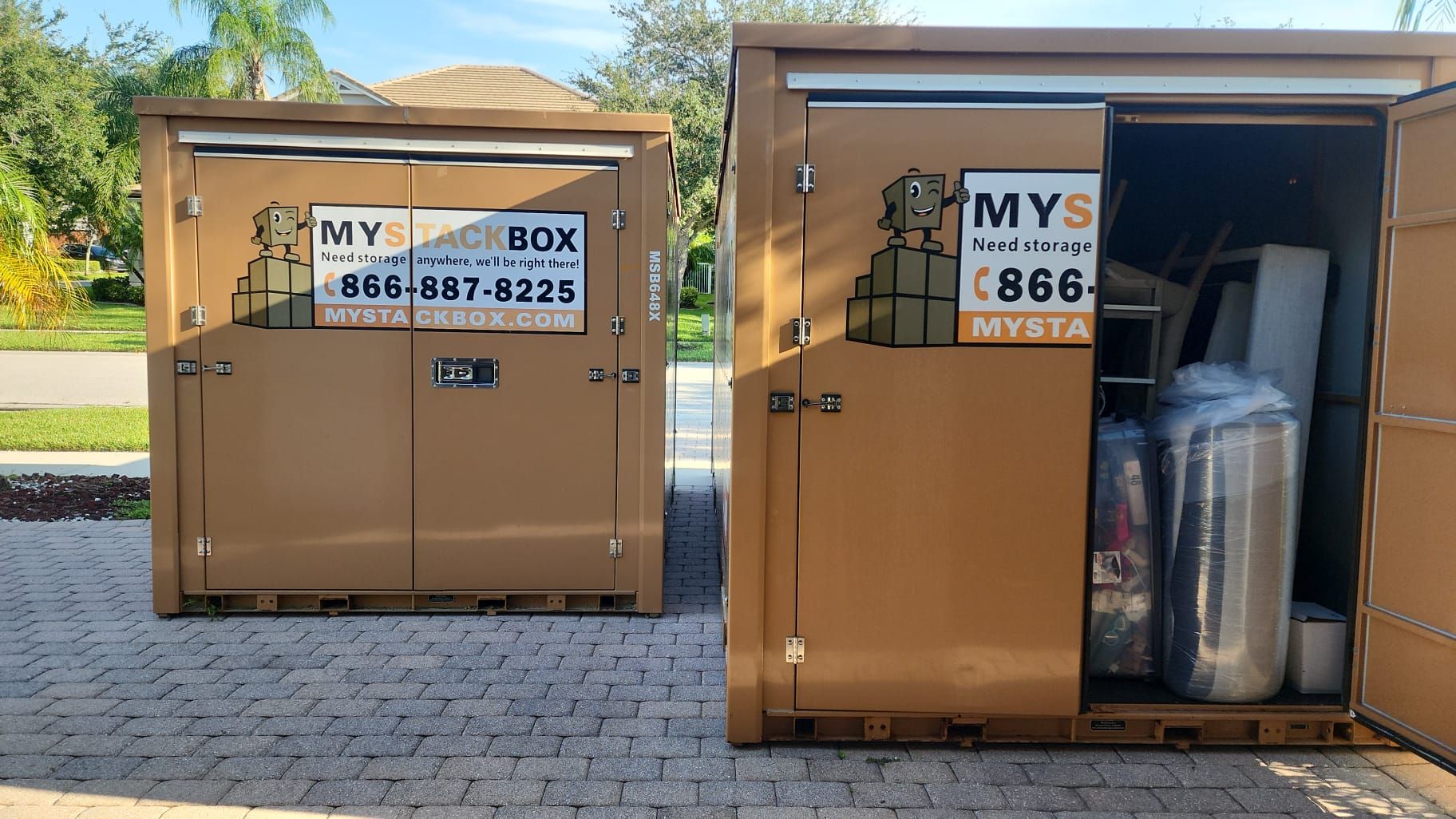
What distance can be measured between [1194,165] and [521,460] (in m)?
4.30

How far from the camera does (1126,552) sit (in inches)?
161

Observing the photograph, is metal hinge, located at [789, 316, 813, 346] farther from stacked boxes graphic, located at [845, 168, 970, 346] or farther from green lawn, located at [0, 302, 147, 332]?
green lawn, located at [0, 302, 147, 332]

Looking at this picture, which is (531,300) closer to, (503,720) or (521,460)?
(521,460)

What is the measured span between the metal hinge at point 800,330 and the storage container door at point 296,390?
2.71 metres

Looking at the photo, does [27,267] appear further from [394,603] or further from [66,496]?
[394,603]

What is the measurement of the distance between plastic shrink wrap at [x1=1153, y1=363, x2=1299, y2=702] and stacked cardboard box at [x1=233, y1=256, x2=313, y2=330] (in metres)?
4.77

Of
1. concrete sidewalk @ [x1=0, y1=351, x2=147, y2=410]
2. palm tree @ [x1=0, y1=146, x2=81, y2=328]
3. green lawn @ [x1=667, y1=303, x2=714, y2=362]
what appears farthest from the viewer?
green lawn @ [x1=667, y1=303, x2=714, y2=362]

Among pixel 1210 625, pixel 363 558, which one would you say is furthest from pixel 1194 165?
pixel 363 558

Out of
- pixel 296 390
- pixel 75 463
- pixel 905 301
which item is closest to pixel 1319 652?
pixel 905 301

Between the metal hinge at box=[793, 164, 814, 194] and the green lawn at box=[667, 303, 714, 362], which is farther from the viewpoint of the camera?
the green lawn at box=[667, 303, 714, 362]

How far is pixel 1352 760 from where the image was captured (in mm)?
3758

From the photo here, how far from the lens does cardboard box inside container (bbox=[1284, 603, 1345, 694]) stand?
12.9ft

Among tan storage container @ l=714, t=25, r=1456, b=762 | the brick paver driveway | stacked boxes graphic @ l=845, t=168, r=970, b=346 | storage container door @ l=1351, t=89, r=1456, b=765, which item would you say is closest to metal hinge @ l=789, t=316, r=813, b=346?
tan storage container @ l=714, t=25, r=1456, b=762

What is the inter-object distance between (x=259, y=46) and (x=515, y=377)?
14.9 m
